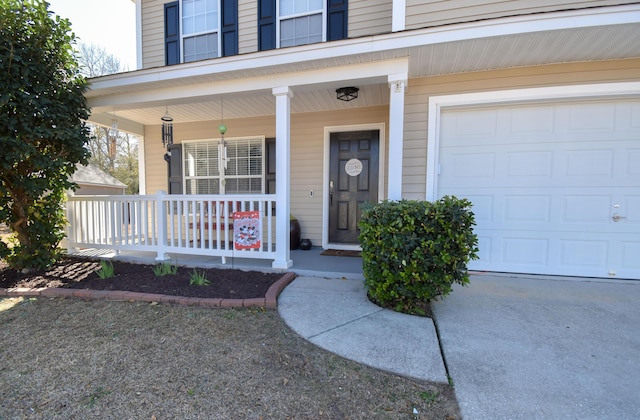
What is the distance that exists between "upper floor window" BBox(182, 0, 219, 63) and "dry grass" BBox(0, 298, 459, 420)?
4.39m

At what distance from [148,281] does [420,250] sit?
303 centimetres

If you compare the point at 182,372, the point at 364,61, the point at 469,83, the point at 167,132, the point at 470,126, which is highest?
the point at 364,61

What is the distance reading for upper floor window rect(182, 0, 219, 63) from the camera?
482 centimetres

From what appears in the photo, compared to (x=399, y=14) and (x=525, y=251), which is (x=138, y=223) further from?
(x=525, y=251)

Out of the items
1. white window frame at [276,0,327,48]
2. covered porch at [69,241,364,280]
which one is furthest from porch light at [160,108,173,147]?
white window frame at [276,0,327,48]

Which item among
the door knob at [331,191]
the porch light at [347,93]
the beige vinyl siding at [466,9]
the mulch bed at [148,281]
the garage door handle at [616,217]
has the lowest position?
the mulch bed at [148,281]

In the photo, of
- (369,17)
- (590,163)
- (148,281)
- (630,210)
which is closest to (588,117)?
(590,163)

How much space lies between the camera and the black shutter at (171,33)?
5.00 metres

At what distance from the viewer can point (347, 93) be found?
13.3ft

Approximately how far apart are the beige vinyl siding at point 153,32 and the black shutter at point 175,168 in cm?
158

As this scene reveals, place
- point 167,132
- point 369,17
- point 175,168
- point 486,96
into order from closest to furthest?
1. point 486,96
2. point 369,17
3. point 167,132
4. point 175,168

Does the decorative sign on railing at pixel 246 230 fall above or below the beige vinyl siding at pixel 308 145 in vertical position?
below

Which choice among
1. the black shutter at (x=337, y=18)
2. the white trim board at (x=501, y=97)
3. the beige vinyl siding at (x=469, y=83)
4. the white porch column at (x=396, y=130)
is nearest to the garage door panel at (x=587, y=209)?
the white trim board at (x=501, y=97)

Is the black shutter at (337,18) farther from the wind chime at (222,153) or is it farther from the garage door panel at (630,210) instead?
the garage door panel at (630,210)
